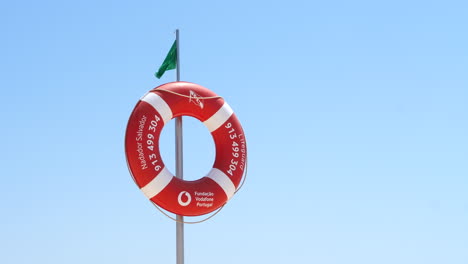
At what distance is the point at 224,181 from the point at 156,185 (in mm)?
718

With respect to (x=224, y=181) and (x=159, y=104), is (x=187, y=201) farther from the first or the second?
(x=159, y=104)

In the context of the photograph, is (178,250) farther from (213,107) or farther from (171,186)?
(213,107)

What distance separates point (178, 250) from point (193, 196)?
54cm

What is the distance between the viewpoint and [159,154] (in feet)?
26.7

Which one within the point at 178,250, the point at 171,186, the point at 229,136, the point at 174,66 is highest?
the point at 174,66

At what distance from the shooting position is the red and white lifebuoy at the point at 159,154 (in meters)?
7.99

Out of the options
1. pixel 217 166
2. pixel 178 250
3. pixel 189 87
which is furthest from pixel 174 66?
pixel 178 250

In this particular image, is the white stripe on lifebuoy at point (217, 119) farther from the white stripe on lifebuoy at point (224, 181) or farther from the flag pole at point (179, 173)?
the white stripe on lifebuoy at point (224, 181)

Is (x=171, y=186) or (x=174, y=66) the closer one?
(x=171, y=186)

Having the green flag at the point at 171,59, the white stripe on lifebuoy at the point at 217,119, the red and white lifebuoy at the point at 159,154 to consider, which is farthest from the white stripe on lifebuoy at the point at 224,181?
the green flag at the point at 171,59

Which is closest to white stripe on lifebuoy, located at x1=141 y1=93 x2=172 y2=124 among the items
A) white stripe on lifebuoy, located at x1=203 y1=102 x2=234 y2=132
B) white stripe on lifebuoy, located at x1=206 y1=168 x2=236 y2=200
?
white stripe on lifebuoy, located at x1=203 y1=102 x2=234 y2=132

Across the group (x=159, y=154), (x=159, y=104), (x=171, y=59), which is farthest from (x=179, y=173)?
(x=171, y=59)

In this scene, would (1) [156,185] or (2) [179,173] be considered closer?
(1) [156,185]

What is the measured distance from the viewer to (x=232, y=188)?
330 inches
